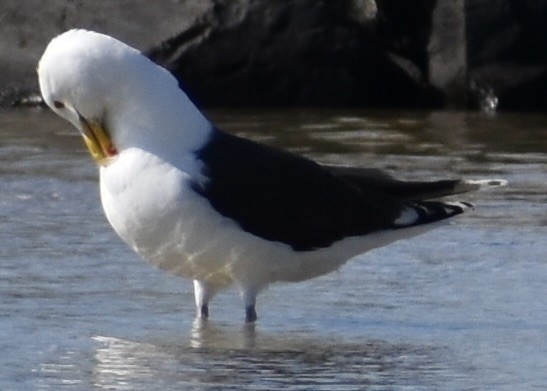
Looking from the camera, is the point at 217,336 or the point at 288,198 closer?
the point at 217,336

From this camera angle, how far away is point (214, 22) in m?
14.1

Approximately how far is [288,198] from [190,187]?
25.4 inches

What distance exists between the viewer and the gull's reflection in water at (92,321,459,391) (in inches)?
228

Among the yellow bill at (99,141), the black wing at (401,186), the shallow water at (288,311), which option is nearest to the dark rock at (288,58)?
the shallow water at (288,311)

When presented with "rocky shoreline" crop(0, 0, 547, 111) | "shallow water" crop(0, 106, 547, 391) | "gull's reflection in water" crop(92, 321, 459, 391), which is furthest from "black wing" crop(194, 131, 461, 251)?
"rocky shoreline" crop(0, 0, 547, 111)

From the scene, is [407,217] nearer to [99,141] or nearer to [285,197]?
[285,197]

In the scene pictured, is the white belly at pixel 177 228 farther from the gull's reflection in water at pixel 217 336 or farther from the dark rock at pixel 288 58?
the dark rock at pixel 288 58

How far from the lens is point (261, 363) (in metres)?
6.13

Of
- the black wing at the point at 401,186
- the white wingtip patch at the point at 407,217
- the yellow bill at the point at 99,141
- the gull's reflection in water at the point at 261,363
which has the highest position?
the yellow bill at the point at 99,141

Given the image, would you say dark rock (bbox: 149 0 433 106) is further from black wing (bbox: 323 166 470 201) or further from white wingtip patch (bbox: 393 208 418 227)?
white wingtip patch (bbox: 393 208 418 227)

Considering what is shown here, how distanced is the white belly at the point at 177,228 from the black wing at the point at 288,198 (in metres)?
0.07

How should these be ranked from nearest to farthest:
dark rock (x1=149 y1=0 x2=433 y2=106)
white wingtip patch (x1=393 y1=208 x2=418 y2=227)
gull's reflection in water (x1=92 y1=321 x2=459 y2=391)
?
gull's reflection in water (x1=92 y1=321 x2=459 y2=391), white wingtip patch (x1=393 y1=208 x2=418 y2=227), dark rock (x1=149 y1=0 x2=433 y2=106)

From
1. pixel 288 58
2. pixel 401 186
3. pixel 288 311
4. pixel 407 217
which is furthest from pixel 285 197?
pixel 288 58

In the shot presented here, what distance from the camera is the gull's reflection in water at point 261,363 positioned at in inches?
228
